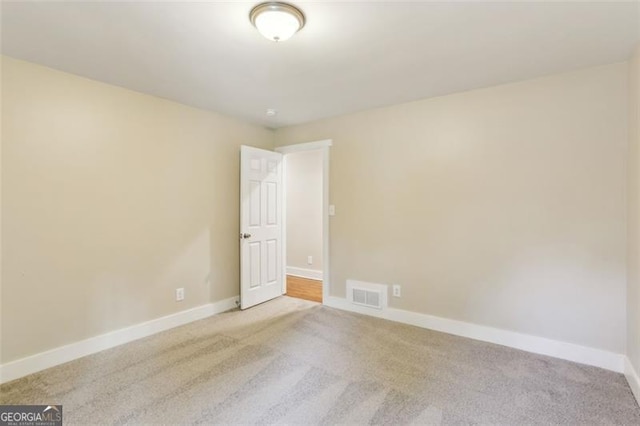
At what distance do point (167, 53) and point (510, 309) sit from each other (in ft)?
11.3

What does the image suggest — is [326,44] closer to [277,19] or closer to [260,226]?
[277,19]

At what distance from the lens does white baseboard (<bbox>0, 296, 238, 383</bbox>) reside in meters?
2.24

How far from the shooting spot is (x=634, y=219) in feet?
6.95

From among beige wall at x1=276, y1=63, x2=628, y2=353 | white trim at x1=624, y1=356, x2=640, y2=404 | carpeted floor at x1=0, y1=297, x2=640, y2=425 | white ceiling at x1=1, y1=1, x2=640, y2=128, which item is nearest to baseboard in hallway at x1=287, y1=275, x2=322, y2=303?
beige wall at x1=276, y1=63, x2=628, y2=353

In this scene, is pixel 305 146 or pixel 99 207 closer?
pixel 99 207

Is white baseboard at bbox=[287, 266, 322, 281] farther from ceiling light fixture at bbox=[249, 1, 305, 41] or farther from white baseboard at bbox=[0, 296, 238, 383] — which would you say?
ceiling light fixture at bbox=[249, 1, 305, 41]

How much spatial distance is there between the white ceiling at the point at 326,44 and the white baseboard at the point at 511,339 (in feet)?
7.25

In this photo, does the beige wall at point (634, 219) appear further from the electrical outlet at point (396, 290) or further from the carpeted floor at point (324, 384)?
the electrical outlet at point (396, 290)

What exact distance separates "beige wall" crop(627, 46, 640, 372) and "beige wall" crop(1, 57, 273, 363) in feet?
12.0

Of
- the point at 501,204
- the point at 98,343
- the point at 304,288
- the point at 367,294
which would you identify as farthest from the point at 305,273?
the point at 501,204

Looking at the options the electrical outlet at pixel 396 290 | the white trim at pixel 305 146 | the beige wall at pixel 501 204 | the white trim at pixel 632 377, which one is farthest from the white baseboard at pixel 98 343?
the white trim at pixel 632 377

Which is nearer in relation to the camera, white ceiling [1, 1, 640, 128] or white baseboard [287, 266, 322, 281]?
white ceiling [1, 1, 640, 128]

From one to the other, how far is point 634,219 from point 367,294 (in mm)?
2321

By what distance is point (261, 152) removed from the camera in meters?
3.94
